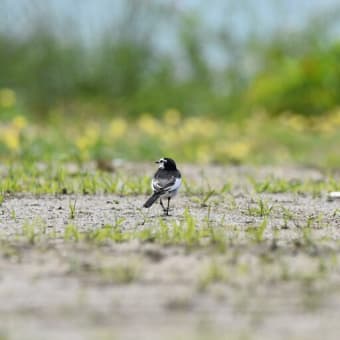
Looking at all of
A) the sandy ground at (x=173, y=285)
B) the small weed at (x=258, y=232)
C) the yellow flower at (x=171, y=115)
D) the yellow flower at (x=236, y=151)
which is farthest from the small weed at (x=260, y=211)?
the yellow flower at (x=171, y=115)

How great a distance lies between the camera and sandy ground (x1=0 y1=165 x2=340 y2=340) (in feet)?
11.3

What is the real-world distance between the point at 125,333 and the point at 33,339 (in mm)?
318

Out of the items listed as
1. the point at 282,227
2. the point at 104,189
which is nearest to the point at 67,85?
the point at 104,189

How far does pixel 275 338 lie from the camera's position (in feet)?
10.9

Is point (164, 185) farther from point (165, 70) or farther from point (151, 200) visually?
point (165, 70)

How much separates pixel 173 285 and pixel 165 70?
1546 cm

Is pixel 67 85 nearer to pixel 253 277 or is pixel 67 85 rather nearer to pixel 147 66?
pixel 147 66

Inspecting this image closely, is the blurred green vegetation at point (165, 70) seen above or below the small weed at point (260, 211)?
above

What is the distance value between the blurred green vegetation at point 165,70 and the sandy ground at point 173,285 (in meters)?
11.7

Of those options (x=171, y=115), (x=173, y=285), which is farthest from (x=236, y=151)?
(x=173, y=285)

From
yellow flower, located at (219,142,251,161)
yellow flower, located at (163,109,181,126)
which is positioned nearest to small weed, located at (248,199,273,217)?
yellow flower, located at (219,142,251,161)

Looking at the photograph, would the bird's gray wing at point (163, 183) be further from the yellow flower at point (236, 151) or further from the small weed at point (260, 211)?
→ the yellow flower at point (236, 151)

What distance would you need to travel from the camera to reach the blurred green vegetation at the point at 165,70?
1731 cm

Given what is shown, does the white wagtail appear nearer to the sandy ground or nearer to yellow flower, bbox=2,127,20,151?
the sandy ground
